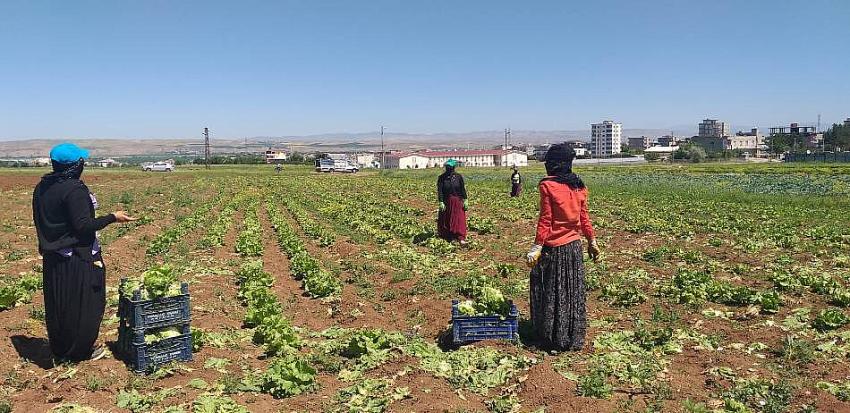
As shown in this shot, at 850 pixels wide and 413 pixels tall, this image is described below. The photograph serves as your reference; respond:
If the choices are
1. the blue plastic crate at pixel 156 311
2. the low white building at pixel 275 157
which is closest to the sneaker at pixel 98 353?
the blue plastic crate at pixel 156 311

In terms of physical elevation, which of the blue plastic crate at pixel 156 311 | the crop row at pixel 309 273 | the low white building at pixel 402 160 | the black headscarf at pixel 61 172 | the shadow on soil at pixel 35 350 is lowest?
the shadow on soil at pixel 35 350

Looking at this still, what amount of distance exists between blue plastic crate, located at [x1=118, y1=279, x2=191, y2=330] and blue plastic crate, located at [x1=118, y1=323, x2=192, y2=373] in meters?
0.10

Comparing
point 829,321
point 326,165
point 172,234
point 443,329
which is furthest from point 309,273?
point 326,165

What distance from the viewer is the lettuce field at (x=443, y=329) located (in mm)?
5852

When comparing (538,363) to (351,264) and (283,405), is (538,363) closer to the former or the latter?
(283,405)

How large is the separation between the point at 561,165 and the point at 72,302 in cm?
539

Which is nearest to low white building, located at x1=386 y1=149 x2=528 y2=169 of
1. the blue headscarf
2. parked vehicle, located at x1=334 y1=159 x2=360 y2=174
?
parked vehicle, located at x1=334 y1=159 x2=360 y2=174

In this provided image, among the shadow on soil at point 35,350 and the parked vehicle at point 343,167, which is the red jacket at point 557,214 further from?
the parked vehicle at point 343,167

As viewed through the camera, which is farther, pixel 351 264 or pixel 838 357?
pixel 351 264

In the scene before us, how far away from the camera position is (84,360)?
22.1 ft

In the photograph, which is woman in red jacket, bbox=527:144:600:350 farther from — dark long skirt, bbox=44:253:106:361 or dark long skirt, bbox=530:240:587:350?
dark long skirt, bbox=44:253:106:361

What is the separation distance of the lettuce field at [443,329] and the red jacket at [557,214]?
103cm

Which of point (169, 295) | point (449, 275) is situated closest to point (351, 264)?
point (449, 275)

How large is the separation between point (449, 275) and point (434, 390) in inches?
211
